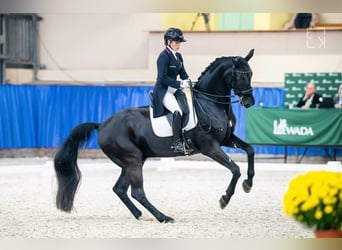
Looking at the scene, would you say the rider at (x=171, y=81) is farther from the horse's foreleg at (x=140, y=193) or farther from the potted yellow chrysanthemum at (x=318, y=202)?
the potted yellow chrysanthemum at (x=318, y=202)

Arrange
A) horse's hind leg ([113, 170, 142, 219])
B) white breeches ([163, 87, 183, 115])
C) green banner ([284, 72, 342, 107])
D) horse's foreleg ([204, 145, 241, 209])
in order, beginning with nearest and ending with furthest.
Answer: horse's foreleg ([204, 145, 241, 209])
white breeches ([163, 87, 183, 115])
horse's hind leg ([113, 170, 142, 219])
green banner ([284, 72, 342, 107])

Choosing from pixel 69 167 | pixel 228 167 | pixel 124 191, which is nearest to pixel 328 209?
pixel 228 167

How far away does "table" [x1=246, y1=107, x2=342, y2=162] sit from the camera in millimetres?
11984

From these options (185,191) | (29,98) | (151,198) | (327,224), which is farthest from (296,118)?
(327,224)

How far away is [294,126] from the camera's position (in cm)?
1218

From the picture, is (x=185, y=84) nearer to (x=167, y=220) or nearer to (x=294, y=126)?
(x=167, y=220)

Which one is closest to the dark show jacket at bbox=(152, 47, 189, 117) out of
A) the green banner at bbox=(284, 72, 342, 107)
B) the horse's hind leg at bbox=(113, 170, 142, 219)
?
the horse's hind leg at bbox=(113, 170, 142, 219)

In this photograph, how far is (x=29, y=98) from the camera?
14.7 meters

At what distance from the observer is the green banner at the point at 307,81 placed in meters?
12.6

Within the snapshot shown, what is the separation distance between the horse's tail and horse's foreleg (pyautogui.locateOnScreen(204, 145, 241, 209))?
126 cm

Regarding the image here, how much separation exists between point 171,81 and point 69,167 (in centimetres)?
132

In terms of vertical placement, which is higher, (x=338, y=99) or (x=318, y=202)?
(x=318, y=202)

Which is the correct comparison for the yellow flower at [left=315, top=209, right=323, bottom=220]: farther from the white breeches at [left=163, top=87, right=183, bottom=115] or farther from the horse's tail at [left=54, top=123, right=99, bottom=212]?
the horse's tail at [left=54, top=123, right=99, bottom=212]
